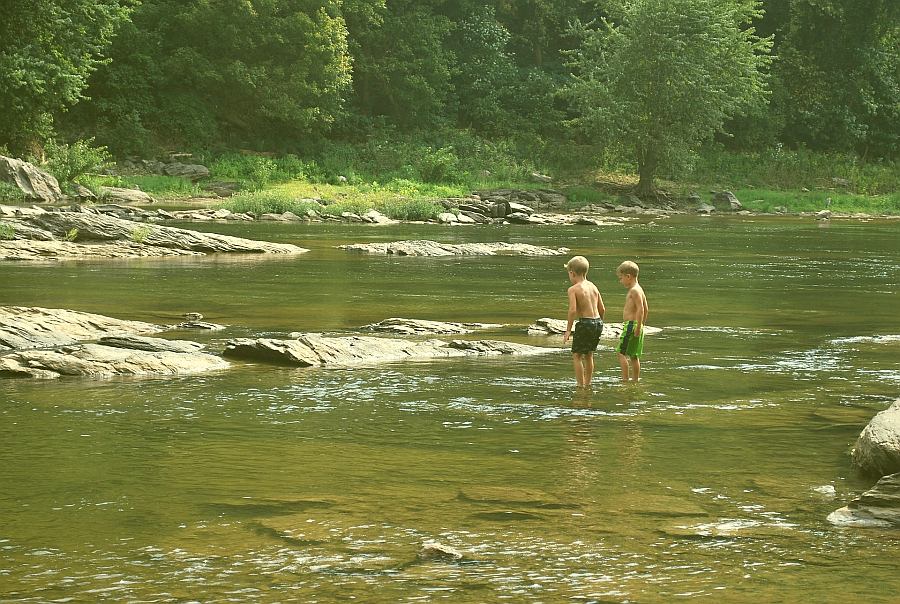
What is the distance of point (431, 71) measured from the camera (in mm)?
64000

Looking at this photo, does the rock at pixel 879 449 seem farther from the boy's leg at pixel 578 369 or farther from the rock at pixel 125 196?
the rock at pixel 125 196

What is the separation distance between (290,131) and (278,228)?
24570 mm

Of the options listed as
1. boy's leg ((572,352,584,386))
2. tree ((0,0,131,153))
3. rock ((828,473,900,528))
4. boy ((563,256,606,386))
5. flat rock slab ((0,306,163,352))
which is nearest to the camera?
rock ((828,473,900,528))

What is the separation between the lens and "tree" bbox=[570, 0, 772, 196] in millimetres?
53531

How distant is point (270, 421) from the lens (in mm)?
9641

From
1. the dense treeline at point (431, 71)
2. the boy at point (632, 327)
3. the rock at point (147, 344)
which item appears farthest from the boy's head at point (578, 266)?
the dense treeline at point (431, 71)

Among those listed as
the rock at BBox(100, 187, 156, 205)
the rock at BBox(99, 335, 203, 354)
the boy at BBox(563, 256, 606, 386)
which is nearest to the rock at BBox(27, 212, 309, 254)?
the rock at BBox(100, 187, 156, 205)

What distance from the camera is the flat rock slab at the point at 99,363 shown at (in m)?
11.6

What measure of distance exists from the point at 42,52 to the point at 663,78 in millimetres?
27389

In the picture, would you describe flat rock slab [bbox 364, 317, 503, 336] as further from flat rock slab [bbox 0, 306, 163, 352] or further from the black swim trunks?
the black swim trunks

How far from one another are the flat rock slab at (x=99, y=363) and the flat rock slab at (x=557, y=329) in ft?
16.1

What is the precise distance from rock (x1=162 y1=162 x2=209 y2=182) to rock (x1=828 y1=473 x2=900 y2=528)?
4641cm

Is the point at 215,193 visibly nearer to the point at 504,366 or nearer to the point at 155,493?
the point at 504,366

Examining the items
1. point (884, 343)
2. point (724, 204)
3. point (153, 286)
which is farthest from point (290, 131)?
point (884, 343)
